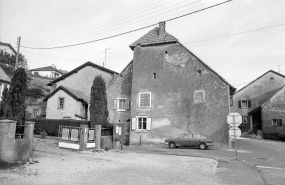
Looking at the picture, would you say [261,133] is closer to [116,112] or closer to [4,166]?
[116,112]

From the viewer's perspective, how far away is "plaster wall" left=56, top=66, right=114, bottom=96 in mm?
33831

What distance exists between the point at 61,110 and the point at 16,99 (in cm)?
1823

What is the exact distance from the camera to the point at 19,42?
29.9 meters

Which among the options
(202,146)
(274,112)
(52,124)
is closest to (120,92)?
(52,124)

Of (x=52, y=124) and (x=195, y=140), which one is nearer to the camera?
(x=195, y=140)

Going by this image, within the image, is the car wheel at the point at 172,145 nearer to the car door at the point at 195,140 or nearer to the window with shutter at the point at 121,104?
the car door at the point at 195,140

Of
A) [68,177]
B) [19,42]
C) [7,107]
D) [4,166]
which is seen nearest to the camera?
[68,177]

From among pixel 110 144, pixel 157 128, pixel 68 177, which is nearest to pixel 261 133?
pixel 157 128

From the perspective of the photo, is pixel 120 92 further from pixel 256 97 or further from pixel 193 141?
pixel 256 97

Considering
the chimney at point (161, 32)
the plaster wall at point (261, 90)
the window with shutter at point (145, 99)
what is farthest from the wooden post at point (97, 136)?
the plaster wall at point (261, 90)

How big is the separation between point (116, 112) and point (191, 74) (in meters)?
9.46

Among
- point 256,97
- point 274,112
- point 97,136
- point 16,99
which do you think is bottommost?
point 97,136

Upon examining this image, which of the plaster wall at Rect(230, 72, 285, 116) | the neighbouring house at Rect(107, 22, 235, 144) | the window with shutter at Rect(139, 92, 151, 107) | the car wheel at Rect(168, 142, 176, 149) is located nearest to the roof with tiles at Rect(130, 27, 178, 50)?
the neighbouring house at Rect(107, 22, 235, 144)

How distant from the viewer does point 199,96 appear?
22.3 m
